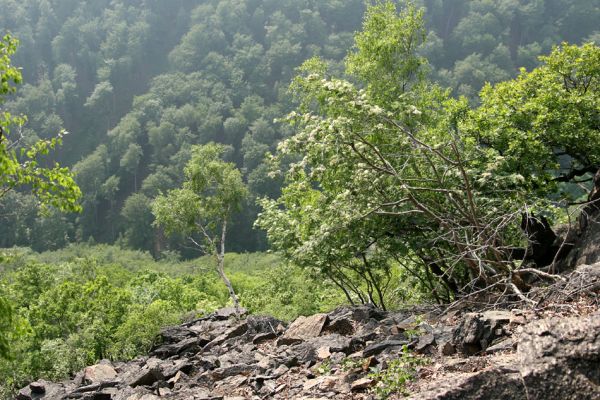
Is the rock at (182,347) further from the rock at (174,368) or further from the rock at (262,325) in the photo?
the rock at (174,368)

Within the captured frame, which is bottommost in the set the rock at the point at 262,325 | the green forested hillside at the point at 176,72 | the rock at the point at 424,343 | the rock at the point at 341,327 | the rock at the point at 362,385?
the rock at the point at 262,325

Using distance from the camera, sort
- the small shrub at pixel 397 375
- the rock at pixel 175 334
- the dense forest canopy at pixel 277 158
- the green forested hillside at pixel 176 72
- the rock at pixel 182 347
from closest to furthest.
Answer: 1. the small shrub at pixel 397 375
2. the dense forest canopy at pixel 277 158
3. the rock at pixel 182 347
4. the rock at pixel 175 334
5. the green forested hillside at pixel 176 72

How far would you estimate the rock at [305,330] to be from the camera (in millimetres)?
13570

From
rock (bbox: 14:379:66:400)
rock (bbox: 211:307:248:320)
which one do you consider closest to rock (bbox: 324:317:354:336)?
rock (bbox: 14:379:66:400)

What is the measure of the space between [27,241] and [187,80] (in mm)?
54606

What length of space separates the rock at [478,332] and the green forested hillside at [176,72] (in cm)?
9050

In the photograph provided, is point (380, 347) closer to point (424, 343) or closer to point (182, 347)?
point (424, 343)

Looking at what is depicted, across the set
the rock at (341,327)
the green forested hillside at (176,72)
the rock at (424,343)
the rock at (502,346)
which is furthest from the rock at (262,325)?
the green forested hillside at (176,72)

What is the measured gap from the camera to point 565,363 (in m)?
6.68

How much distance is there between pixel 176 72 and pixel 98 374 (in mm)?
139265

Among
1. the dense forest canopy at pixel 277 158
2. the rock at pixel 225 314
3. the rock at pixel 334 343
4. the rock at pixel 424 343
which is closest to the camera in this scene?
the rock at pixel 424 343

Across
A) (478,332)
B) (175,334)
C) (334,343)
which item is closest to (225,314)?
(175,334)

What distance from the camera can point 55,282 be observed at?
2844 centimetres

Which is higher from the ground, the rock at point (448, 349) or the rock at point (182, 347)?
the rock at point (448, 349)
